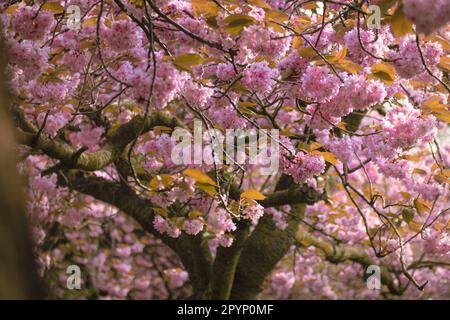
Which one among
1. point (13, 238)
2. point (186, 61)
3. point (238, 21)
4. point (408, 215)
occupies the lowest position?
point (13, 238)

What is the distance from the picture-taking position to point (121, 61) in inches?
132

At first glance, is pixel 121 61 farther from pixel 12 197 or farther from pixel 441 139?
pixel 441 139

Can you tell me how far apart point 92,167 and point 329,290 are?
624 centimetres

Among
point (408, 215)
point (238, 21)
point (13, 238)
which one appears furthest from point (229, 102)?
point (13, 238)

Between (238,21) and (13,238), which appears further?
(238,21)

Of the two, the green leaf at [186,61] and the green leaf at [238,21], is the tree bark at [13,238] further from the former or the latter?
the green leaf at [238,21]

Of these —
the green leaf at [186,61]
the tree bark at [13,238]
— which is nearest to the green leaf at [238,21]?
the green leaf at [186,61]

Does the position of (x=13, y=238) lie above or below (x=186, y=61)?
below

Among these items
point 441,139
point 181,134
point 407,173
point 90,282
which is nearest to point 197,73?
point 181,134

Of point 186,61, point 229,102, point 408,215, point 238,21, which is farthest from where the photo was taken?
point 408,215

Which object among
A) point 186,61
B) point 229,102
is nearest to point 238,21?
point 186,61

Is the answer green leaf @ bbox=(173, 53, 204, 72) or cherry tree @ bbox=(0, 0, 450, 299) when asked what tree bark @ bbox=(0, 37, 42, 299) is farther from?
green leaf @ bbox=(173, 53, 204, 72)

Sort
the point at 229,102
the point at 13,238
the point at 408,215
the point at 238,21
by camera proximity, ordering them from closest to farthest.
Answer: the point at 13,238 < the point at 238,21 < the point at 229,102 < the point at 408,215

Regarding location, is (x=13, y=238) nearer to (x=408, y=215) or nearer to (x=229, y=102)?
(x=229, y=102)
